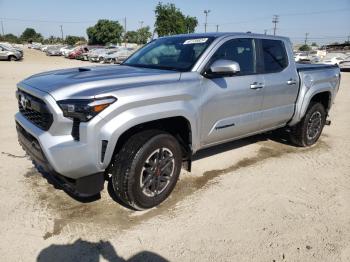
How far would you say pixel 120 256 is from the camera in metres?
2.95

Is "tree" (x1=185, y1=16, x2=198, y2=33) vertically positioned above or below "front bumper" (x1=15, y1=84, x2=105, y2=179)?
above

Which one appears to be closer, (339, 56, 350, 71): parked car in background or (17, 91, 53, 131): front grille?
(17, 91, 53, 131): front grille

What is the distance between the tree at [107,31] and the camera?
72.4 meters

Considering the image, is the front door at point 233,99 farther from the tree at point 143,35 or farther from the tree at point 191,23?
the tree at point 143,35

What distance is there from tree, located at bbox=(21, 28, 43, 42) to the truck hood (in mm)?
140279

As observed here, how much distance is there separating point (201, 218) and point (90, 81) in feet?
5.80

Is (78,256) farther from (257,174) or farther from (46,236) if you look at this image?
(257,174)

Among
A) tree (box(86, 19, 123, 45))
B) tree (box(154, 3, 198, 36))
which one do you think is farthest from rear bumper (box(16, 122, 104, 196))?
tree (box(86, 19, 123, 45))

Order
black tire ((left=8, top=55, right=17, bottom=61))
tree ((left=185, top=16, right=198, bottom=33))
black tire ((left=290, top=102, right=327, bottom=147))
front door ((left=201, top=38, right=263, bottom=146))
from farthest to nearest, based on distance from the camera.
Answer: tree ((left=185, top=16, right=198, bottom=33)), black tire ((left=8, top=55, right=17, bottom=61)), black tire ((left=290, top=102, right=327, bottom=147)), front door ((left=201, top=38, right=263, bottom=146))

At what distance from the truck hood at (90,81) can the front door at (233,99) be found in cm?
57

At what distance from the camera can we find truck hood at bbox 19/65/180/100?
306 cm

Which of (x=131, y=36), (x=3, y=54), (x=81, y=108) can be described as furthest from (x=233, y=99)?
(x=131, y=36)

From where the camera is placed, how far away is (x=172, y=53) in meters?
4.43

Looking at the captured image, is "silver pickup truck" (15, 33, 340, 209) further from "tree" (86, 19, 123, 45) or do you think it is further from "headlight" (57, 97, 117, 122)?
"tree" (86, 19, 123, 45)
